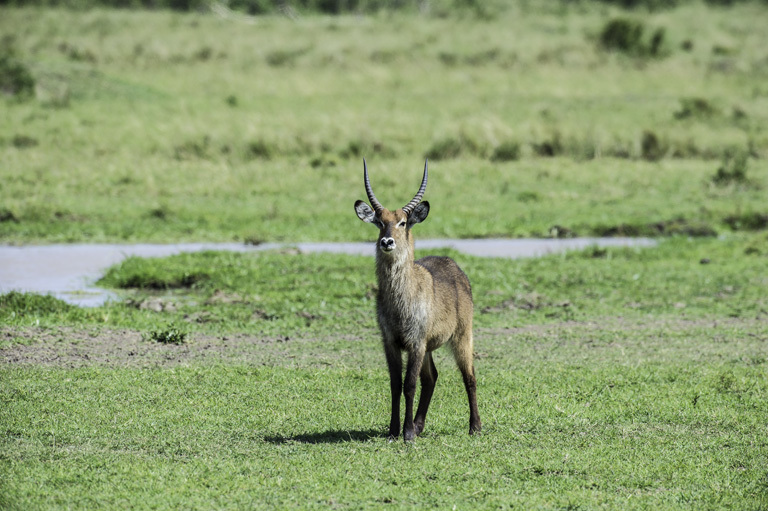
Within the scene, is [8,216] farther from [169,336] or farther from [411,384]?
[411,384]

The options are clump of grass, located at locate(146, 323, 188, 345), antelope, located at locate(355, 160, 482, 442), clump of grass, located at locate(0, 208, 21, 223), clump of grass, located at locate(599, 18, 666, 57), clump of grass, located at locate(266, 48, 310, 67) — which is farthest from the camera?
clump of grass, located at locate(599, 18, 666, 57)

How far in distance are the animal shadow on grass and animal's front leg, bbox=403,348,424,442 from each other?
0.29 metres

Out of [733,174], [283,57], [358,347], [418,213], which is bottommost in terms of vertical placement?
[358,347]

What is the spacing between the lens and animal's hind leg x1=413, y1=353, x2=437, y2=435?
25.3 feet

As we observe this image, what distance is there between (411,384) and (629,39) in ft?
112

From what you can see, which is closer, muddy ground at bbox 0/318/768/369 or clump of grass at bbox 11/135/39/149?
muddy ground at bbox 0/318/768/369

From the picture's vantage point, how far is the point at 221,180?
65.6ft

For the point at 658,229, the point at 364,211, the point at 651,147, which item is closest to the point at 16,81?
the point at 651,147

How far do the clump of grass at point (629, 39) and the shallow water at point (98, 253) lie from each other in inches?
905

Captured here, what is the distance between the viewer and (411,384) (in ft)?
24.0

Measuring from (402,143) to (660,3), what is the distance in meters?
38.4

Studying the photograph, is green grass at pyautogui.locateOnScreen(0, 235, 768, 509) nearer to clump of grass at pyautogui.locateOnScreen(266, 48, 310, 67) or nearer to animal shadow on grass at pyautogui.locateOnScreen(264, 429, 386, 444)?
animal shadow on grass at pyautogui.locateOnScreen(264, 429, 386, 444)

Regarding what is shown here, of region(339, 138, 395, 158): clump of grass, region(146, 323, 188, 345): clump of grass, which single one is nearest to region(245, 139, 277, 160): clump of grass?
region(339, 138, 395, 158): clump of grass

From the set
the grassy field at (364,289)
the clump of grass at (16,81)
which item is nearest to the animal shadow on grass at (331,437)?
the grassy field at (364,289)
